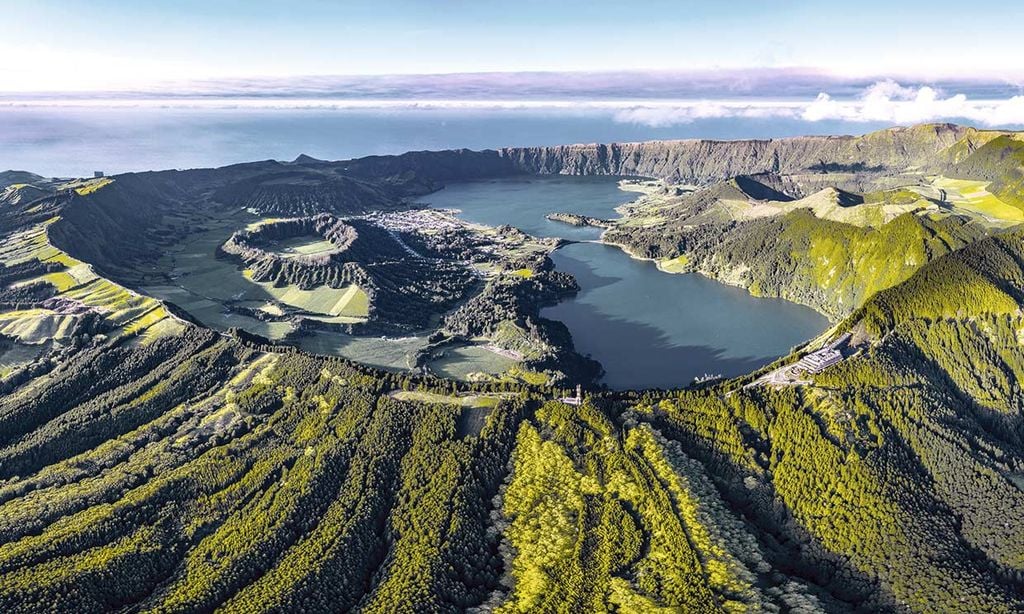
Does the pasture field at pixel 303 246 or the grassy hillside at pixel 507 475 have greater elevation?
the pasture field at pixel 303 246

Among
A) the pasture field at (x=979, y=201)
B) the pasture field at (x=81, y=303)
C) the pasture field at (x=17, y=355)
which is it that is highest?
the pasture field at (x=979, y=201)

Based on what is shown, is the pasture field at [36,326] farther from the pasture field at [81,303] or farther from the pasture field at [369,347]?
the pasture field at [369,347]

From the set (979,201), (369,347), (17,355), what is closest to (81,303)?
(17,355)

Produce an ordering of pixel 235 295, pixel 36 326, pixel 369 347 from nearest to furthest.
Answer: pixel 36 326 → pixel 369 347 → pixel 235 295

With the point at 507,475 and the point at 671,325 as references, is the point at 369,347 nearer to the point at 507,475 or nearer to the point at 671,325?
the point at 507,475

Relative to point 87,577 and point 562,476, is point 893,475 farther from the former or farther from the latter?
point 87,577

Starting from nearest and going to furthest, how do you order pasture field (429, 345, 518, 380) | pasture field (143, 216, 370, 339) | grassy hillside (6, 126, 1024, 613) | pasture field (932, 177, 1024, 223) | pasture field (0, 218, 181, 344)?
grassy hillside (6, 126, 1024, 613), pasture field (429, 345, 518, 380), pasture field (0, 218, 181, 344), pasture field (143, 216, 370, 339), pasture field (932, 177, 1024, 223)

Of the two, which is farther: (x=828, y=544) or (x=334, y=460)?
(x=334, y=460)

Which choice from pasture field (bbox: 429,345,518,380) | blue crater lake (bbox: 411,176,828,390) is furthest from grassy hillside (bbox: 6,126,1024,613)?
blue crater lake (bbox: 411,176,828,390)

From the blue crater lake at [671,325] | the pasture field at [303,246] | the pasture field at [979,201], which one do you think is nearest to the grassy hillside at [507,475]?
the blue crater lake at [671,325]

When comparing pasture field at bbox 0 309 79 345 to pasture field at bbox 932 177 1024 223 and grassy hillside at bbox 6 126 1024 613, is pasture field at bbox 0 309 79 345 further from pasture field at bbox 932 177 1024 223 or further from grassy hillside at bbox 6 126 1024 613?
pasture field at bbox 932 177 1024 223

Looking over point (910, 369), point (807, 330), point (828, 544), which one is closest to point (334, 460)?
point (828, 544)
